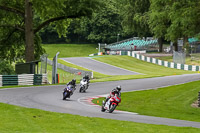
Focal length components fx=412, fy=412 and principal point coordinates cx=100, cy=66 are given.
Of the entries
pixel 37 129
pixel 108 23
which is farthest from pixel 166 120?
pixel 108 23

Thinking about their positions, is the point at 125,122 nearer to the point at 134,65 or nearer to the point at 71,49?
the point at 134,65

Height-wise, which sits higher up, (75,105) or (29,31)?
(29,31)

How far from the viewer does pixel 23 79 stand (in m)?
30.1

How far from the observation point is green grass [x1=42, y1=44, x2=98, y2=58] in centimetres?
9619

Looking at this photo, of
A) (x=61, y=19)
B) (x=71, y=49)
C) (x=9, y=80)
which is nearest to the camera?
(x=9, y=80)

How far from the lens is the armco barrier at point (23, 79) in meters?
29.3

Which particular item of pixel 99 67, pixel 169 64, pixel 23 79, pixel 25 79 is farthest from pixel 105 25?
pixel 23 79

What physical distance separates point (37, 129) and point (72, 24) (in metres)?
95.5

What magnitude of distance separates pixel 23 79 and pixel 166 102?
474 inches

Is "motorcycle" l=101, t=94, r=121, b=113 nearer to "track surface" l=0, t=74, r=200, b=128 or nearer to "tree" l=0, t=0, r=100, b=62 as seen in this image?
"track surface" l=0, t=74, r=200, b=128

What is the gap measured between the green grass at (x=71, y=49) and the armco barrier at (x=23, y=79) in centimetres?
6382

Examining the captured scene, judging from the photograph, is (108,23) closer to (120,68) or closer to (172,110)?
(120,68)

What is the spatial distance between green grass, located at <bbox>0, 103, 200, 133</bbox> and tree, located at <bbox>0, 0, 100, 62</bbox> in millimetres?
20513

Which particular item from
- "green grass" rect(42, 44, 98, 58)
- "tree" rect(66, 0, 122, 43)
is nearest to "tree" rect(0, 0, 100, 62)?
"green grass" rect(42, 44, 98, 58)
